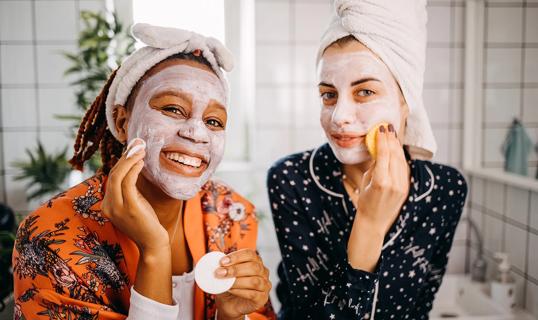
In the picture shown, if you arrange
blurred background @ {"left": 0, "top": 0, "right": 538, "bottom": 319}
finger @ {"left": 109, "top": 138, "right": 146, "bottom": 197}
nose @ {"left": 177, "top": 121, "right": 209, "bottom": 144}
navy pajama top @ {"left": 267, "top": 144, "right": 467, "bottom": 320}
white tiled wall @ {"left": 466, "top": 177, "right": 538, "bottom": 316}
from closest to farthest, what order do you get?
1. finger @ {"left": 109, "top": 138, "right": 146, "bottom": 197}
2. nose @ {"left": 177, "top": 121, "right": 209, "bottom": 144}
3. navy pajama top @ {"left": 267, "top": 144, "right": 467, "bottom": 320}
4. white tiled wall @ {"left": 466, "top": 177, "right": 538, "bottom": 316}
5. blurred background @ {"left": 0, "top": 0, "right": 538, "bottom": 319}

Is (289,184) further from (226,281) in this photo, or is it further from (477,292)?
(477,292)

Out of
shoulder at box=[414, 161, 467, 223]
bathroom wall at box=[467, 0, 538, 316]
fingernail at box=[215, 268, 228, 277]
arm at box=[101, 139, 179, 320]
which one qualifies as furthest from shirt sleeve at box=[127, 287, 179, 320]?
bathroom wall at box=[467, 0, 538, 316]

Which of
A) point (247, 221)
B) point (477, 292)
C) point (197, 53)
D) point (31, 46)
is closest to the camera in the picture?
point (197, 53)

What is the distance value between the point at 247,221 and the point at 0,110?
1.59 metres

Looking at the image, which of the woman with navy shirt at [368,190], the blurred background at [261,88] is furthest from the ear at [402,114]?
the blurred background at [261,88]

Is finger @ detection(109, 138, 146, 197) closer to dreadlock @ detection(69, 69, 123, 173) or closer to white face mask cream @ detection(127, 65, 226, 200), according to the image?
white face mask cream @ detection(127, 65, 226, 200)

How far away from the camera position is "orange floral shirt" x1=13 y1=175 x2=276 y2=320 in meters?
0.75

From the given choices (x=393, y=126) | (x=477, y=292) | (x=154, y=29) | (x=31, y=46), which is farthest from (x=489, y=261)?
(x=31, y=46)

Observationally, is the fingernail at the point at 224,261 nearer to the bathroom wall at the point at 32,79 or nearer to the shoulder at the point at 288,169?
the shoulder at the point at 288,169

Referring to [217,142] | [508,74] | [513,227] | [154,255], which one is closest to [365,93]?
[217,142]

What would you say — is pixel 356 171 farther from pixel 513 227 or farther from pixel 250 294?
pixel 513 227

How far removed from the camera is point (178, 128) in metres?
0.84

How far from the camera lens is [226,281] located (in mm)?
747

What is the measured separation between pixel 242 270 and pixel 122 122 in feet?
1.26
